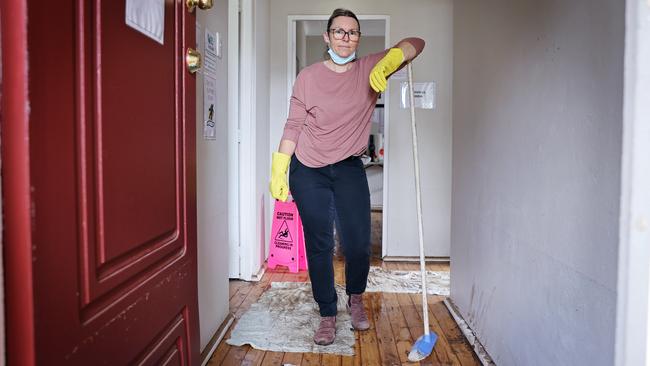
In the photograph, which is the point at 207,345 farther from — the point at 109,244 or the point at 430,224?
the point at 430,224

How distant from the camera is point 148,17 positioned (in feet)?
2.50

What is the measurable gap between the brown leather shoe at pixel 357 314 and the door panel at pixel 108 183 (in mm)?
1148

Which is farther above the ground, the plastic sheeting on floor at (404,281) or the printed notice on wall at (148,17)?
the printed notice on wall at (148,17)

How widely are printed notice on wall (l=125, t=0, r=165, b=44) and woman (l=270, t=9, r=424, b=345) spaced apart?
1.08 meters

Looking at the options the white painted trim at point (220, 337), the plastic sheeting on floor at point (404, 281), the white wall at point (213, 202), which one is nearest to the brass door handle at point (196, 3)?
the white wall at point (213, 202)

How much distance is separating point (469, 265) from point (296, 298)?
94 centimetres

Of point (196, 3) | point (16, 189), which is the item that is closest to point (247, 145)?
point (196, 3)

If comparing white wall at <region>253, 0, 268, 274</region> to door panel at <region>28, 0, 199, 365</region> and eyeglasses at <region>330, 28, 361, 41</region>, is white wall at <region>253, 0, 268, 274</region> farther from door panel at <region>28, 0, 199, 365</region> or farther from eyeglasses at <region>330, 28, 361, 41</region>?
door panel at <region>28, 0, 199, 365</region>

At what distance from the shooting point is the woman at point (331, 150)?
6.07 ft

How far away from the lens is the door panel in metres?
0.52

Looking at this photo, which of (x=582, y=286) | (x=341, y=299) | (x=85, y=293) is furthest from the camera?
(x=341, y=299)

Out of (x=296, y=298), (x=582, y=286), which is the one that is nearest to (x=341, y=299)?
(x=296, y=298)

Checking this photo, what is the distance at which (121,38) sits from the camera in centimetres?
68

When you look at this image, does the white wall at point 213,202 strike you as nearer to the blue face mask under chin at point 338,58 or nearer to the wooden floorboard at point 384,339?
the wooden floorboard at point 384,339
